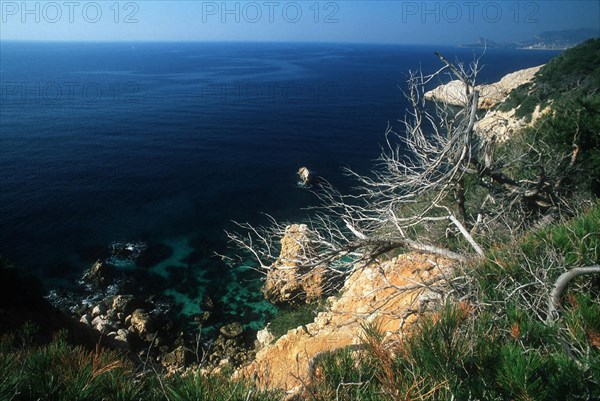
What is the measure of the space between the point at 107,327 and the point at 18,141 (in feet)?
117

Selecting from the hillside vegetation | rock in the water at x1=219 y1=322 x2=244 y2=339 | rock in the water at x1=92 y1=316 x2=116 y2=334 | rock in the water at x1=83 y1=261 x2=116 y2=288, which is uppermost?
the hillside vegetation

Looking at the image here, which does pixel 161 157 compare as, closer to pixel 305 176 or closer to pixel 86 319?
pixel 305 176

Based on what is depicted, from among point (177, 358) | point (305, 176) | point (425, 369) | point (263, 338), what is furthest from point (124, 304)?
point (305, 176)

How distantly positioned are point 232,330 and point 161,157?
27.8 metres

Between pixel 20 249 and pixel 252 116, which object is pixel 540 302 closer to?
pixel 20 249

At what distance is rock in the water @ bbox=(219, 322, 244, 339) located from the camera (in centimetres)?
1714

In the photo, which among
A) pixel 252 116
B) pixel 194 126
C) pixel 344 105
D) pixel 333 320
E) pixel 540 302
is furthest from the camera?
pixel 344 105

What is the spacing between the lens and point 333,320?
1214cm

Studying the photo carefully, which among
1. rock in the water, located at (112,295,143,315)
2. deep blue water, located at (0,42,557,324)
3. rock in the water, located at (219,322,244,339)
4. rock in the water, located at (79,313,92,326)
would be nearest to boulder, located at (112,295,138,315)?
rock in the water, located at (112,295,143,315)

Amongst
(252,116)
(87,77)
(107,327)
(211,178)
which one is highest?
(87,77)

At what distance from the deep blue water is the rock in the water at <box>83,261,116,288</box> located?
4.53 feet

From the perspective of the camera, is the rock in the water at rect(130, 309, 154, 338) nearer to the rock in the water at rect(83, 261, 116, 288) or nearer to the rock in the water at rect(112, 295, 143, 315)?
the rock in the water at rect(112, 295, 143, 315)

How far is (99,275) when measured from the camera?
20.4 m

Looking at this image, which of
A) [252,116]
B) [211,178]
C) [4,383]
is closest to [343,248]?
[4,383]
